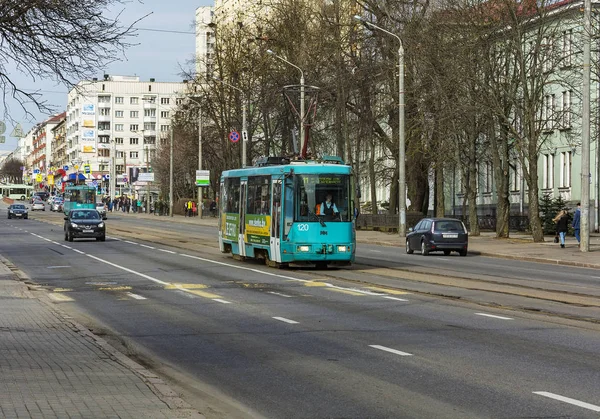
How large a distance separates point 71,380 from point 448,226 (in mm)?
31918

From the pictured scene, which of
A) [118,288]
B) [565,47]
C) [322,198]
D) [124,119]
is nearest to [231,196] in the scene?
[322,198]

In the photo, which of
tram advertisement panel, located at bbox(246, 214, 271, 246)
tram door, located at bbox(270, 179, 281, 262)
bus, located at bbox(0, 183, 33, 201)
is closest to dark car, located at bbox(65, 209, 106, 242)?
tram advertisement panel, located at bbox(246, 214, 271, 246)

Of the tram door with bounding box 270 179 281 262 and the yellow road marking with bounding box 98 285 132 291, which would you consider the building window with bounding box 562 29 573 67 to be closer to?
the tram door with bounding box 270 179 281 262

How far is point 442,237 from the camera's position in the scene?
40688 millimetres

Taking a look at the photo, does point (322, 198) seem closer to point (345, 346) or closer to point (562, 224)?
point (345, 346)

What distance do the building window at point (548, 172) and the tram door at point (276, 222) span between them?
36350mm

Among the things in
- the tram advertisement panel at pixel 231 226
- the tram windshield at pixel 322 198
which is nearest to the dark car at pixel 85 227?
the tram advertisement panel at pixel 231 226

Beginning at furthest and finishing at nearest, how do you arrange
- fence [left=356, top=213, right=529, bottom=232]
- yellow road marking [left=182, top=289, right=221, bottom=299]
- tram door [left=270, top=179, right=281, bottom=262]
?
fence [left=356, top=213, right=529, bottom=232]
tram door [left=270, top=179, right=281, bottom=262]
yellow road marking [left=182, top=289, right=221, bottom=299]

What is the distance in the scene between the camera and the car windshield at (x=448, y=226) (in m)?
40.8

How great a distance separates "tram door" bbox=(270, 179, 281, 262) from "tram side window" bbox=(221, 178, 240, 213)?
11.0ft

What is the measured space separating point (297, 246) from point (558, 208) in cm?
3040

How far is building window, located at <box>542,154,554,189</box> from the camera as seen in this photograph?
6344 centimetres

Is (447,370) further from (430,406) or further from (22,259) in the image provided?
(22,259)

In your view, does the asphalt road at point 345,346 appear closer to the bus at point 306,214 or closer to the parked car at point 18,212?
the bus at point 306,214
